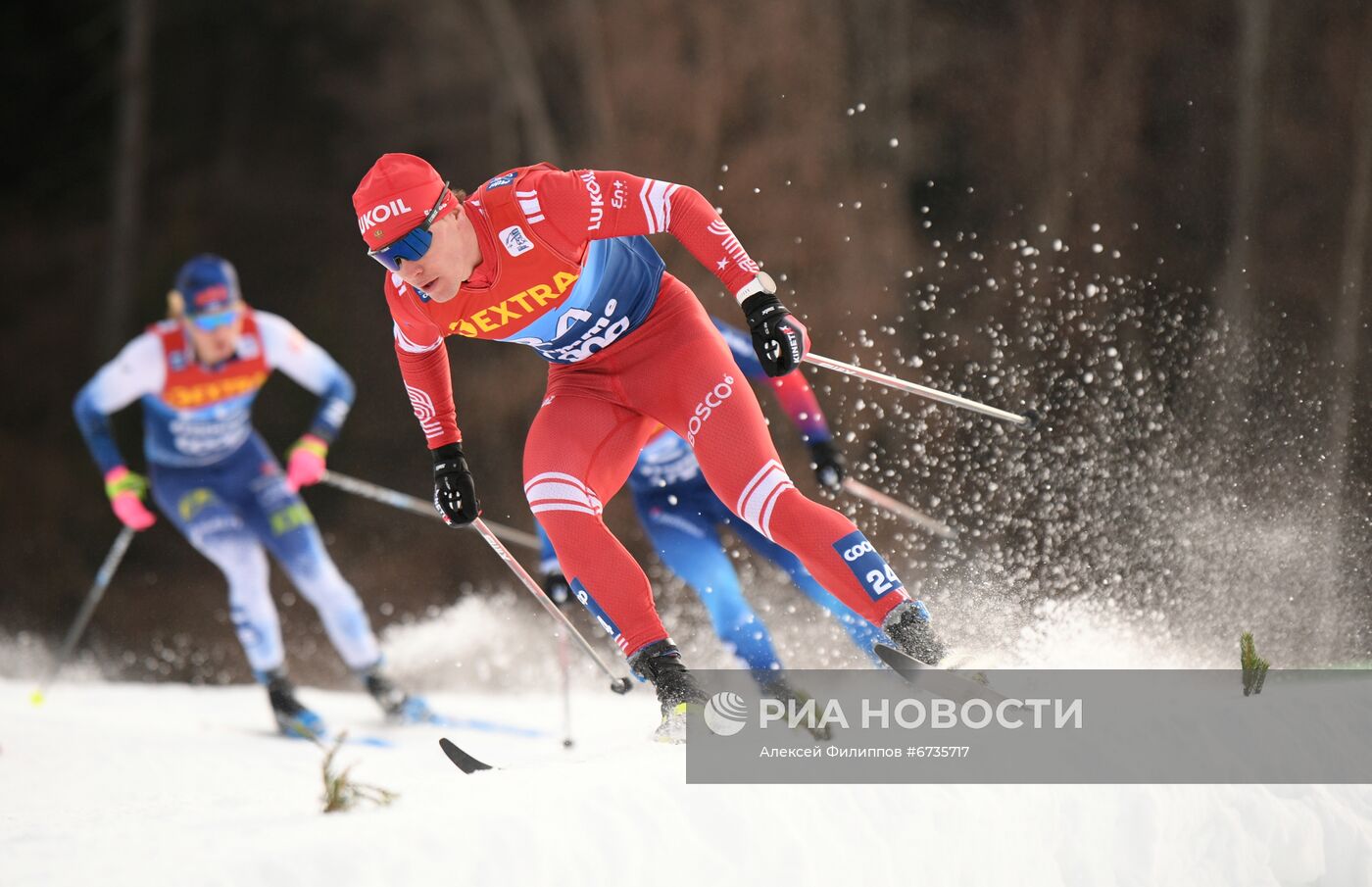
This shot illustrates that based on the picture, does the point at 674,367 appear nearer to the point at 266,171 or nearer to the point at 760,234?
the point at 760,234

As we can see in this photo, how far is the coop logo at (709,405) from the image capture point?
269cm

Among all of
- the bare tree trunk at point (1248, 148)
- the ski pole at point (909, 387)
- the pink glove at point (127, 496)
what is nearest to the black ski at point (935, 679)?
the ski pole at point (909, 387)

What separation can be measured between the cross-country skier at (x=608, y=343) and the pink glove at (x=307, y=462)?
2.22 m

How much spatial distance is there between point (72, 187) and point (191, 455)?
4858 millimetres

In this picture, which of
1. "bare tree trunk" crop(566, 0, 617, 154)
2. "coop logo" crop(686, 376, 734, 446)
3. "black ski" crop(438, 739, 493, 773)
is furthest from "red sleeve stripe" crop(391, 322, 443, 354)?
"bare tree trunk" crop(566, 0, 617, 154)

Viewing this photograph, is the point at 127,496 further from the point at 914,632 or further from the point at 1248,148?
the point at 1248,148

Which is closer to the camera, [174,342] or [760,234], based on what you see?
[174,342]

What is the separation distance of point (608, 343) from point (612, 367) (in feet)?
0.18

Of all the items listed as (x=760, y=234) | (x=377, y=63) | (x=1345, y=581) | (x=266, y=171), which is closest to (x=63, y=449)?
(x=266, y=171)

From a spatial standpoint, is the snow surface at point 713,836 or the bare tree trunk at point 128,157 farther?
the bare tree trunk at point 128,157

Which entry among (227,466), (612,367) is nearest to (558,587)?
(612,367)

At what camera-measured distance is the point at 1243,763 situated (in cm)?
263

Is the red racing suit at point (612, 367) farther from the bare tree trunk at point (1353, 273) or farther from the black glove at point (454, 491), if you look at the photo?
the bare tree trunk at point (1353, 273)

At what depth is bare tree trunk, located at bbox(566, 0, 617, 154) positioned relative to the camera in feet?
25.8
